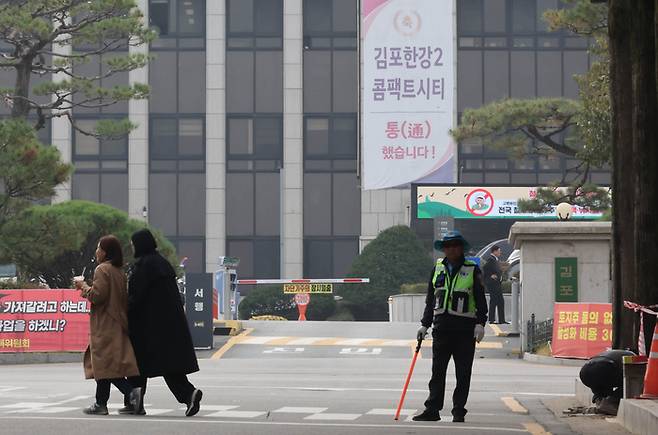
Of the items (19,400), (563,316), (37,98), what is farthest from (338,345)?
(37,98)

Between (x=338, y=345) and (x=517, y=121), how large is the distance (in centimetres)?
1047

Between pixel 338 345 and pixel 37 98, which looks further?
pixel 37 98

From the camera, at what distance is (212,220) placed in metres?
63.6

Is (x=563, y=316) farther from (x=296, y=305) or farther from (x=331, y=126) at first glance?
(x=331, y=126)

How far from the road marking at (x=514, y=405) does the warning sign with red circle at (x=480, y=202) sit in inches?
1596

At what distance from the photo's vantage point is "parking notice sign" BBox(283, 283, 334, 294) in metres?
54.1

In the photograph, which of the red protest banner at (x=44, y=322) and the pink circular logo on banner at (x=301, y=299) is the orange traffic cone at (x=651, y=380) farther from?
the pink circular logo on banner at (x=301, y=299)

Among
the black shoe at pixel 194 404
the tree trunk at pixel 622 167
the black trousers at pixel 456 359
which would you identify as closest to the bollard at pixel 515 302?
the tree trunk at pixel 622 167

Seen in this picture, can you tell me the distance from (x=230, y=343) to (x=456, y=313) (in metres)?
18.9

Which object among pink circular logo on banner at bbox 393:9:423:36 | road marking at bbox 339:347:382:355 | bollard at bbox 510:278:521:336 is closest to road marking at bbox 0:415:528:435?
road marking at bbox 339:347:382:355

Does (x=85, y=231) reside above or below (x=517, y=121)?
below

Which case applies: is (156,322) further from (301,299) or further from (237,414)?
(301,299)

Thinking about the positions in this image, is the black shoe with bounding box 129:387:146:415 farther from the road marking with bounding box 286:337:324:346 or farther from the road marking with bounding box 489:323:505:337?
the road marking with bounding box 489:323:505:337

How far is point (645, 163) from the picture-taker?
15.9 m
